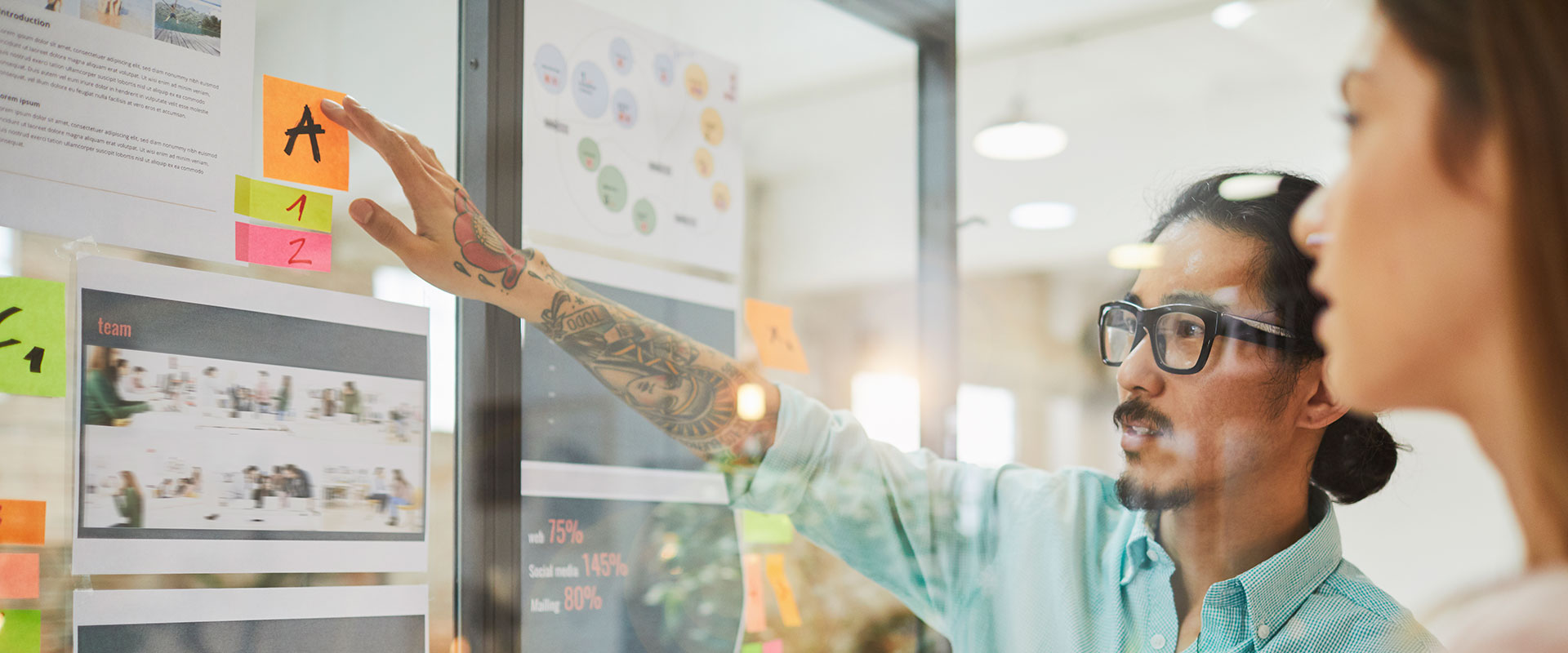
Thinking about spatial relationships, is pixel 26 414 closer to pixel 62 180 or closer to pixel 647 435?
pixel 62 180

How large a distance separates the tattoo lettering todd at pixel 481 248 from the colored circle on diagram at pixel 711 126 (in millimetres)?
359

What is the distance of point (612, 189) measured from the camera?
116cm

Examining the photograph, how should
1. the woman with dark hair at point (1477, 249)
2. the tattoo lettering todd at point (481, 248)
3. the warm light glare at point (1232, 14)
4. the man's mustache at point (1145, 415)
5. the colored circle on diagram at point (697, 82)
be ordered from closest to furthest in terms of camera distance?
the woman with dark hair at point (1477, 249) < the tattoo lettering todd at point (481, 248) < the man's mustache at point (1145, 415) < the colored circle on diagram at point (697, 82) < the warm light glare at point (1232, 14)

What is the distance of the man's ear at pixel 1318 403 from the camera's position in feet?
3.63

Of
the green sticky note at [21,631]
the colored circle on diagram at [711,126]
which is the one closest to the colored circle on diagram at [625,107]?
the colored circle on diagram at [711,126]

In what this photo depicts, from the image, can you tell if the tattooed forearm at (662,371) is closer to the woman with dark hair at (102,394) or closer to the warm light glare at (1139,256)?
the woman with dark hair at (102,394)

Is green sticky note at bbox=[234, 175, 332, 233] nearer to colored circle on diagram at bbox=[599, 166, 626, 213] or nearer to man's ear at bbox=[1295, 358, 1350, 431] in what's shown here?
colored circle on diagram at bbox=[599, 166, 626, 213]

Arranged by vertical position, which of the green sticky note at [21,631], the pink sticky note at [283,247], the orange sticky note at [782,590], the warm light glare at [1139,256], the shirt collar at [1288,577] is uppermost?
the warm light glare at [1139,256]

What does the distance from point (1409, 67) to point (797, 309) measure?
3.36ft

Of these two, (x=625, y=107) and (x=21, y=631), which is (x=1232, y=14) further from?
(x=21, y=631)

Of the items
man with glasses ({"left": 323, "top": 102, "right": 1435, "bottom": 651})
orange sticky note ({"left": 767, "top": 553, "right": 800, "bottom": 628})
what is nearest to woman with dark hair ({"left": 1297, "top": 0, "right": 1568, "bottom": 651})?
man with glasses ({"left": 323, "top": 102, "right": 1435, "bottom": 651})

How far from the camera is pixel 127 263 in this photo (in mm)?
793

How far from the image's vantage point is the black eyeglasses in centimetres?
109

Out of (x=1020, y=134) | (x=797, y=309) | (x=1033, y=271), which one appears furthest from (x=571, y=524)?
(x=1020, y=134)
